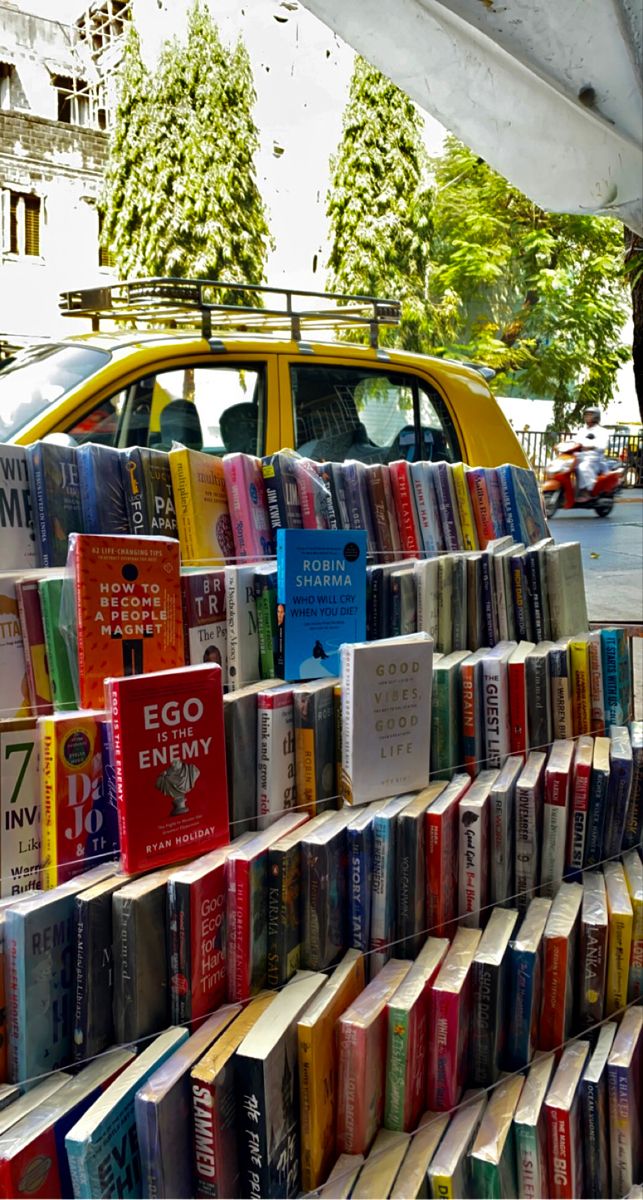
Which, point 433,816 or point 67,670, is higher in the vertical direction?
point 67,670

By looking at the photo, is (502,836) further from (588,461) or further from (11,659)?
(588,461)

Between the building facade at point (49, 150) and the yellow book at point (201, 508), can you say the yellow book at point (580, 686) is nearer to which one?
the yellow book at point (201, 508)

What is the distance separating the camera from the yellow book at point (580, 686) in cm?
171

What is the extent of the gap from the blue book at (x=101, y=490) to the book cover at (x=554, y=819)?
84cm

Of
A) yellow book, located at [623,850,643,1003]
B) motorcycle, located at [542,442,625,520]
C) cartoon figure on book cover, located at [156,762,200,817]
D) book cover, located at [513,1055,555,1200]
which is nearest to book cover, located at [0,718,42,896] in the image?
cartoon figure on book cover, located at [156,762,200,817]

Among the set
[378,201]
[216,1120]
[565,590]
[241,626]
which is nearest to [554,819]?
[565,590]

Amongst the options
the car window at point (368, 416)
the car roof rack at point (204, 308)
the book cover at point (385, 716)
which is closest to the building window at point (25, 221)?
the car roof rack at point (204, 308)

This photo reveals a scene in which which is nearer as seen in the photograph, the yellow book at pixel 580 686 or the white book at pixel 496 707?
the white book at pixel 496 707

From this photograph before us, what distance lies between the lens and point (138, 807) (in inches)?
43.2

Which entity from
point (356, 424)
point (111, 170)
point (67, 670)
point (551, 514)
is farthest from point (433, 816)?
point (551, 514)

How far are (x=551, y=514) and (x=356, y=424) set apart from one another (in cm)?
872

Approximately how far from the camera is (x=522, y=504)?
1.89 m

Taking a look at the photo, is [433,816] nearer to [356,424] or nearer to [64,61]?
[356,424]

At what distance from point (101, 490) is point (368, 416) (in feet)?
7.89
